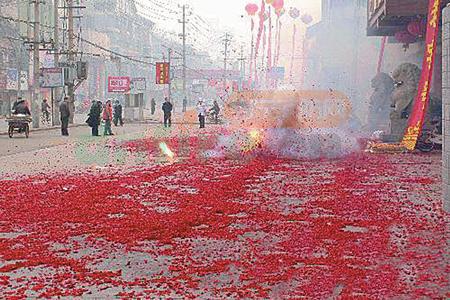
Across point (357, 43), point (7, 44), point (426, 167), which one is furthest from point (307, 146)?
point (7, 44)

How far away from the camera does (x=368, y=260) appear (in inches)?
263

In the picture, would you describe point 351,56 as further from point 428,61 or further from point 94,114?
point 428,61

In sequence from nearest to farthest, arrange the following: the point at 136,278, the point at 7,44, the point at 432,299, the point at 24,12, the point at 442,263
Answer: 1. the point at 432,299
2. the point at 136,278
3. the point at 442,263
4. the point at 7,44
5. the point at 24,12

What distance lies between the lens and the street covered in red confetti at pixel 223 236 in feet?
19.0

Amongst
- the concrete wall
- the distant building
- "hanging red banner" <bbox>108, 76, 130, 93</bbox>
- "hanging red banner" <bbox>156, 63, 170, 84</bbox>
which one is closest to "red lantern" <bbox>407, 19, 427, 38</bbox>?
the concrete wall

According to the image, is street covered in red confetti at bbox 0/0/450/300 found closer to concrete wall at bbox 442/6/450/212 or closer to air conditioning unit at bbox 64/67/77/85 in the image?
concrete wall at bbox 442/6/450/212

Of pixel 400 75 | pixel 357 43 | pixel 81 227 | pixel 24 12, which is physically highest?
pixel 24 12

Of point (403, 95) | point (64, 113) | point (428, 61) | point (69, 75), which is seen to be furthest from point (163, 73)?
point (428, 61)

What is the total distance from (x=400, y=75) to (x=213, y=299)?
1931 cm

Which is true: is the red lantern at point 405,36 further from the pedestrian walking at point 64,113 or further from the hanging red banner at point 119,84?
the hanging red banner at point 119,84

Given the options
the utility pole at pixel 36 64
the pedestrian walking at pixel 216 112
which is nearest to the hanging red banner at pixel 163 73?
the pedestrian walking at pixel 216 112

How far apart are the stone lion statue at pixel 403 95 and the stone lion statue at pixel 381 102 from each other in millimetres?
7120

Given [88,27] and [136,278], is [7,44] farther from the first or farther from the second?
[136,278]

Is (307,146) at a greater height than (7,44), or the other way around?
(7,44)
